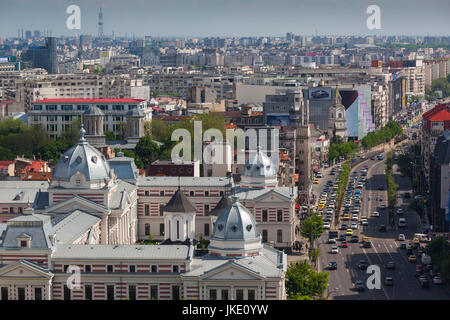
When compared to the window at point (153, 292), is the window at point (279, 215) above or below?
above

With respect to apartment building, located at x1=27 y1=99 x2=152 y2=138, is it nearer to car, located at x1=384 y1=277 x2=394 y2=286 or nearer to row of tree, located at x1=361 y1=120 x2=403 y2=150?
row of tree, located at x1=361 y1=120 x2=403 y2=150

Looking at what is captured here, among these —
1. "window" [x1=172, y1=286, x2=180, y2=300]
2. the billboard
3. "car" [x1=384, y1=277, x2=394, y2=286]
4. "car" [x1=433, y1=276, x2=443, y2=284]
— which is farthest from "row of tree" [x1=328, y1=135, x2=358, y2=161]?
"window" [x1=172, y1=286, x2=180, y2=300]

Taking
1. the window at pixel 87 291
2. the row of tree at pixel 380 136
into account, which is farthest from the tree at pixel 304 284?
the row of tree at pixel 380 136

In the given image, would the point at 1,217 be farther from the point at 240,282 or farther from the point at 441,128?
the point at 441,128

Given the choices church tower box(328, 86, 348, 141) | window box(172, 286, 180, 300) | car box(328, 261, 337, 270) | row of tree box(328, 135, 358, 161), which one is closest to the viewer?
window box(172, 286, 180, 300)

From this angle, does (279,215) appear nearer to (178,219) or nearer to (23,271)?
(178,219)

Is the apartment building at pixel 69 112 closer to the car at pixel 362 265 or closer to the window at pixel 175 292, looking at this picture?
the car at pixel 362 265
